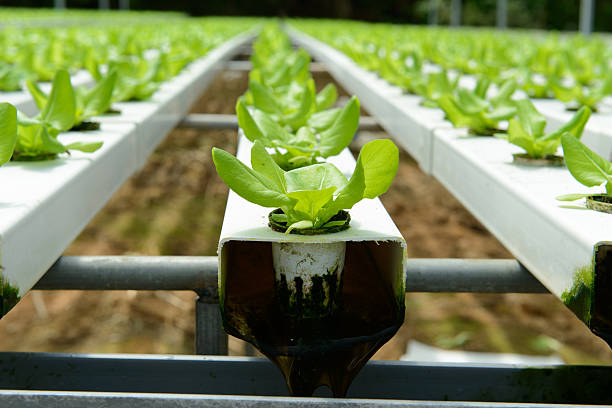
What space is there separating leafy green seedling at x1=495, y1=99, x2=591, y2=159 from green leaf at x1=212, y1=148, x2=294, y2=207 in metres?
0.80

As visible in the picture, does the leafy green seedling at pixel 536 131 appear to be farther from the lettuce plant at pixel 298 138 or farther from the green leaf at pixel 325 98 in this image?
the green leaf at pixel 325 98

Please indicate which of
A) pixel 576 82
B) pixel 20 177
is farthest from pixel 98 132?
pixel 576 82

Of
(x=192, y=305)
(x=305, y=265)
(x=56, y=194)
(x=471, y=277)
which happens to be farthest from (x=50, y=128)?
(x=192, y=305)

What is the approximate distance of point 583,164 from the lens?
1.30m

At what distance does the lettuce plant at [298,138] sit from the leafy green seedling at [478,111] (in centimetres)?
58

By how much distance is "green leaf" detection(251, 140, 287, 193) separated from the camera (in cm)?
111

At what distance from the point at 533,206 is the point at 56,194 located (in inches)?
35.5

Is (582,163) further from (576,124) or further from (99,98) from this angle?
(99,98)

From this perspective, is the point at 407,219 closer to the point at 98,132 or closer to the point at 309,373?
the point at 98,132

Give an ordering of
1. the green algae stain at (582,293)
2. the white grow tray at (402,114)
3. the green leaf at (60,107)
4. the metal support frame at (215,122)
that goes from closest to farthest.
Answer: the green algae stain at (582,293), the green leaf at (60,107), the white grow tray at (402,114), the metal support frame at (215,122)

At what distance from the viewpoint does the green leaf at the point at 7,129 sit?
1250 millimetres

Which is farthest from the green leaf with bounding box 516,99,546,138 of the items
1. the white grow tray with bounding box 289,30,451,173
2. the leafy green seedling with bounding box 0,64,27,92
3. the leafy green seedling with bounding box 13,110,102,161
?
the leafy green seedling with bounding box 0,64,27,92

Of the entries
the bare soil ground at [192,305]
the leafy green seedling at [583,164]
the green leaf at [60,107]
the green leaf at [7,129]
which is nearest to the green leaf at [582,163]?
the leafy green seedling at [583,164]

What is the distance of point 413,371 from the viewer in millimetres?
1311
